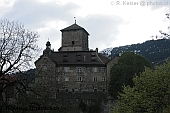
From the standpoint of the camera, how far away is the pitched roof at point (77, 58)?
59.1m

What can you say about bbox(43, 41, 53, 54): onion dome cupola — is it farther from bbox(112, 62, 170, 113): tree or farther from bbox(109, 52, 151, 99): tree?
bbox(112, 62, 170, 113): tree

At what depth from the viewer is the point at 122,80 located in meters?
52.2

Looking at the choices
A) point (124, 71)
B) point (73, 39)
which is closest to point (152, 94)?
point (124, 71)

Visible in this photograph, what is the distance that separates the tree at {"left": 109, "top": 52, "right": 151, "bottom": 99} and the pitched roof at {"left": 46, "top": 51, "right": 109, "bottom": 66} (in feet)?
17.2

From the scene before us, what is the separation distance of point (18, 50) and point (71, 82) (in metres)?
38.2

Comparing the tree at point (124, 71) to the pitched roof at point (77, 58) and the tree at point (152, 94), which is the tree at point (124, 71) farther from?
the tree at point (152, 94)

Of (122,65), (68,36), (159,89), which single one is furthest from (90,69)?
(159,89)

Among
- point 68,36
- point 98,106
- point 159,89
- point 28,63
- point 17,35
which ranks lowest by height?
point 98,106

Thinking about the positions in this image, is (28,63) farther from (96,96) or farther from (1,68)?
(96,96)

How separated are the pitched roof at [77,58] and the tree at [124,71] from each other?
5.23 m

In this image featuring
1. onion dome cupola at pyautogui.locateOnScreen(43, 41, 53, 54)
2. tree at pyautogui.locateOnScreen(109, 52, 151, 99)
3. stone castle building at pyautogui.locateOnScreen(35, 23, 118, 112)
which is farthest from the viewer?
onion dome cupola at pyautogui.locateOnScreen(43, 41, 53, 54)

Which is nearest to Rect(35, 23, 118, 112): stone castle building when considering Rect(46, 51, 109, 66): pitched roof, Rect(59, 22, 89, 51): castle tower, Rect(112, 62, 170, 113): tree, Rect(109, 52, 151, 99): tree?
Rect(46, 51, 109, 66): pitched roof

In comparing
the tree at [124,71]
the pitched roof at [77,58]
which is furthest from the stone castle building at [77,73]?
the tree at [124,71]

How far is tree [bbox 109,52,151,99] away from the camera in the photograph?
5209cm
